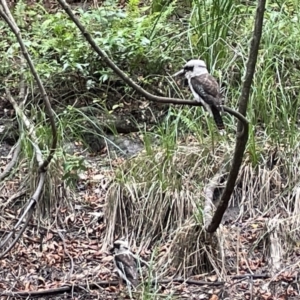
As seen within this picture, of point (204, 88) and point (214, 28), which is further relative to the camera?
point (214, 28)

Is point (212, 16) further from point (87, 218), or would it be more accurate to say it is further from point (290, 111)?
point (87, 218)

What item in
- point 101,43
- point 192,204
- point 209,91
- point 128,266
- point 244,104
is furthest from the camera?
point 101,43

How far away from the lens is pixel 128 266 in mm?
3582

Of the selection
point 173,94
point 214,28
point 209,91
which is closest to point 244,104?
point 209,91

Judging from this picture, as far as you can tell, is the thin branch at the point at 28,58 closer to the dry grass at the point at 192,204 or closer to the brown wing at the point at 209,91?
the dry grass at the point at 192,204

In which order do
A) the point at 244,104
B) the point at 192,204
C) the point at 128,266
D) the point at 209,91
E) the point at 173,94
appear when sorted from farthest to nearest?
the point at 173,94 → the point at 192,204 → the point at 128,266 → the point at 209,91 → the point at 244,104

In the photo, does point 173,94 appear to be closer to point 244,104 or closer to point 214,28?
point 214,28

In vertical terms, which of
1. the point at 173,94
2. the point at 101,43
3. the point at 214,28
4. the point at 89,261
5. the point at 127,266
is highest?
the point at 214,28

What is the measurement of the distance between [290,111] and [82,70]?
1.81 m

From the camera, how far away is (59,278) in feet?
12.8

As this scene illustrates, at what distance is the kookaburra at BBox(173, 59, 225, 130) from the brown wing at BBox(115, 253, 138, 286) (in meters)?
0.89

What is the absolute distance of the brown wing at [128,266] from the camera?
3.54 meters

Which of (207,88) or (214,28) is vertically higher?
(207,88)

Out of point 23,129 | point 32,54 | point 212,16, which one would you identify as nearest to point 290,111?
point 212,16
